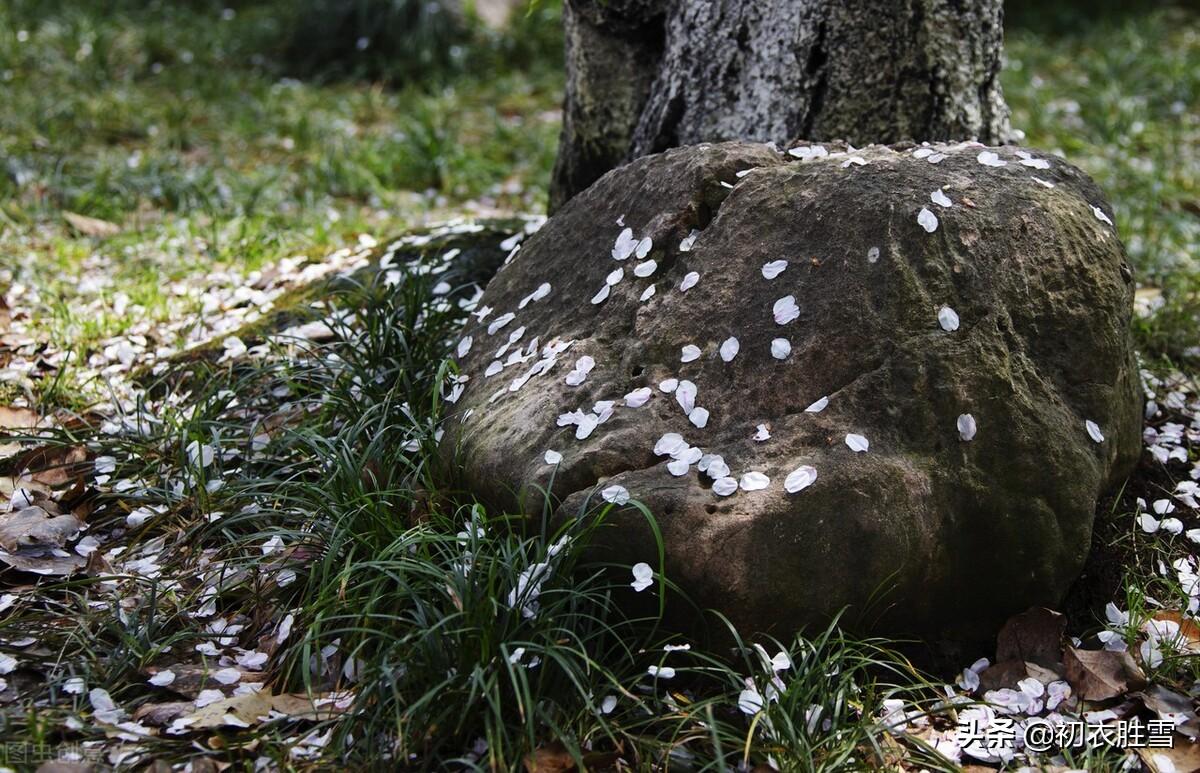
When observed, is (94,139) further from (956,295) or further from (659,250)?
(956,295)

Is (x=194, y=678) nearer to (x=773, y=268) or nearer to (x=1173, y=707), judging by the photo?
(x=773, y=268)

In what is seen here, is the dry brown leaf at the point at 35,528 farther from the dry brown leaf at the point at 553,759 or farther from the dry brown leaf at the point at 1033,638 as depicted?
the dry brown leaf at the point at 1033,638

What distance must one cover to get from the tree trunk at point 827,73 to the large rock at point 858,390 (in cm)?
49

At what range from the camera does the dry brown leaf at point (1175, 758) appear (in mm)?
1994

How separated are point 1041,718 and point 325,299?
7.94 ft

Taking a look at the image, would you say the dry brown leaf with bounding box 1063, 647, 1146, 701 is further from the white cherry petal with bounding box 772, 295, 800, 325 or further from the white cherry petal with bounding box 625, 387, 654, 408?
the white cherry petal with bounding box 625, 387, 654, 408

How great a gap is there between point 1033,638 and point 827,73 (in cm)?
166

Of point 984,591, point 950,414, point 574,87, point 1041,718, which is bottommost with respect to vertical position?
point 1041,718

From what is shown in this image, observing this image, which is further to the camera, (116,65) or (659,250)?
(116,65)

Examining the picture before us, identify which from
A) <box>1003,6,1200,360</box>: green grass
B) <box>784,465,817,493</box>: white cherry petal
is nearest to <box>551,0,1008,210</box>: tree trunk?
<box>1003,6,1200,360</box>: green grass

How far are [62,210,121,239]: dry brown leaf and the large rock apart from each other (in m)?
2.61

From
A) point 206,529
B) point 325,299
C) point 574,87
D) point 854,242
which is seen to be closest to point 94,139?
point 325,299

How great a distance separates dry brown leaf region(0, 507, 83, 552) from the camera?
8.41 feet

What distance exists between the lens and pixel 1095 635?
7.66 feet
